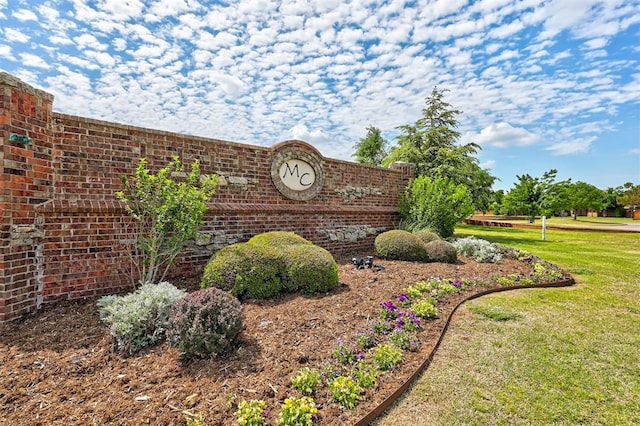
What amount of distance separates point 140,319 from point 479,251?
7448 mm

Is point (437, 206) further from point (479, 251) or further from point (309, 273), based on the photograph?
point (309, 273)

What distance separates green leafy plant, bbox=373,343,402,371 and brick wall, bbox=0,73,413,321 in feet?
12.2

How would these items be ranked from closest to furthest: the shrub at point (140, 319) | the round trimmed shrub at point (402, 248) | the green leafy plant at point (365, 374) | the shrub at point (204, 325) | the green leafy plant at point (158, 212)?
the green leafy plant at point (365, 374)
the shrub at point (204, 325)
the shrub at point (140, 319)
the green leafy plant at point (158, 212)
the round trimmed shrub at point (402, 248)

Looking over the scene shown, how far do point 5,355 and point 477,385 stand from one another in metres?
4.48

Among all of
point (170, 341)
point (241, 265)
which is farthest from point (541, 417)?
point (241, 265)

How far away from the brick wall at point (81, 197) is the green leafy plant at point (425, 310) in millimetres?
3563

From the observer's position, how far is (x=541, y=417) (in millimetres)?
2357

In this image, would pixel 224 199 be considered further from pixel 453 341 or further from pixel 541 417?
pixel 541 417

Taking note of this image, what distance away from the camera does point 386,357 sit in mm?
2957

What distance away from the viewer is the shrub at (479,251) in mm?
7574

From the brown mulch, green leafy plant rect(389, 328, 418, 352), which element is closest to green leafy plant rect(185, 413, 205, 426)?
the brown mulch

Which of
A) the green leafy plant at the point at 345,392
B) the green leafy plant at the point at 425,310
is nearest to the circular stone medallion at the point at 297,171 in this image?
the green leafy plant at the point at 425,310

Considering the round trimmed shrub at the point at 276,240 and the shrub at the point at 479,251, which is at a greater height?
the round trimmed shrub at the point at 276,240

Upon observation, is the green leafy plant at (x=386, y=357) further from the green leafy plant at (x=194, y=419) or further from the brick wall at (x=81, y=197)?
the brick wall at (x=81, y=197)
